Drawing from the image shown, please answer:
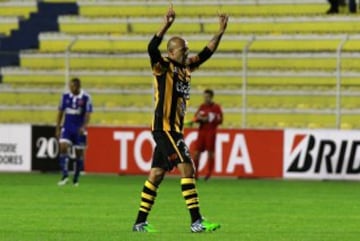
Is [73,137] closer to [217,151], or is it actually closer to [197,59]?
[217,151]

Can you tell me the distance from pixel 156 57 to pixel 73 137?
12255 millimetres

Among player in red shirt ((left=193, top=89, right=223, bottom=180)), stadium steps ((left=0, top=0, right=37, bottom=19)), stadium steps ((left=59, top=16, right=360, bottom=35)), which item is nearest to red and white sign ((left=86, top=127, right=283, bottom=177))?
player in red shirt ((left=193, top=89, right=223, bottom=180))

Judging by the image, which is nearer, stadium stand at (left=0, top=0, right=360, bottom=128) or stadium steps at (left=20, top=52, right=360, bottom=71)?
stadium stand at (left=0, top=0, right=360, bottom=128)

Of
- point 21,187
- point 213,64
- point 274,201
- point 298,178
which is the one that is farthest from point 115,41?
point 274,201

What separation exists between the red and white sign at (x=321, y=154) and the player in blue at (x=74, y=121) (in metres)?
5.13

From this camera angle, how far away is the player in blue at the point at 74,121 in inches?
1021

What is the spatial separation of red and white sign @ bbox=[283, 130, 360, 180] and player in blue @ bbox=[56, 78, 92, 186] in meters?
5.13

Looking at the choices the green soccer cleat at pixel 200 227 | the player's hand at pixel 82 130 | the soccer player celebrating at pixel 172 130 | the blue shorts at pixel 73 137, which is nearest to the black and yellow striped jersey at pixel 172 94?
the soccer player celebrating at pixel 172 130

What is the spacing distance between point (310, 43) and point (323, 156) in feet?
19.8

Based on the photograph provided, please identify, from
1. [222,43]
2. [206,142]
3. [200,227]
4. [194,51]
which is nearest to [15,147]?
[206,142]

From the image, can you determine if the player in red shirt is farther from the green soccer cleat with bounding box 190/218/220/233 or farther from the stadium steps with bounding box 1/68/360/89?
the green soccer cleat with bounding box 190/218/220/233

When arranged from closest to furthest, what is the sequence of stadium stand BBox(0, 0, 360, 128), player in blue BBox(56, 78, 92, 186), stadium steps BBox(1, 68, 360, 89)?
player in blue BBox(56, 78, 92, 186) < stadium stand BBox(0, 0, 360, 128) < stadium steps BBox(1, 68, 360, 89)

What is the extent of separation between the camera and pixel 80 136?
26094 mm

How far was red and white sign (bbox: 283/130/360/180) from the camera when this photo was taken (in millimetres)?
28484
